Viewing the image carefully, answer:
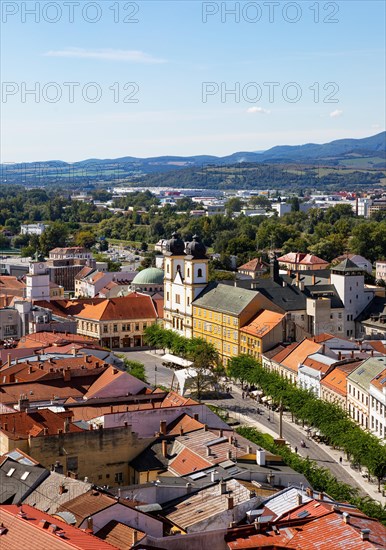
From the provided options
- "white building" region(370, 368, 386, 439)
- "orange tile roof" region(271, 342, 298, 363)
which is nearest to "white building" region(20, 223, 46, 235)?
"orange tile roof" region(271, 342, 298, 363)

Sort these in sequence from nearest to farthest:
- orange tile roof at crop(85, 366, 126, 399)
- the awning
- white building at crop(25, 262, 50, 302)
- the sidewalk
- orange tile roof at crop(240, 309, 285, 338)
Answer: the sidewalk
orange tile roof at crop(85, 366, 126, 399)
the awning
orange tile roof at crop(240, 309, 285, 338)
white building at crop(25, 262, 50, 302)

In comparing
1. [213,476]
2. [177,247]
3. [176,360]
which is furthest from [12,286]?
[213,476]

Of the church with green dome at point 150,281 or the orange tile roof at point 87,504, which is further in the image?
the church with green dome at point 150,281

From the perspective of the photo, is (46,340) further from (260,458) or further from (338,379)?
(260,458)

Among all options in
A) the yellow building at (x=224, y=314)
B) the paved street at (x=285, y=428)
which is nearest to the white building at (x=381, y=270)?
the yellow building at (x=224, y=314)

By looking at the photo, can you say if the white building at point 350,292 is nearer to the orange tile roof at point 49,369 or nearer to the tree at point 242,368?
the tree at point 242,368

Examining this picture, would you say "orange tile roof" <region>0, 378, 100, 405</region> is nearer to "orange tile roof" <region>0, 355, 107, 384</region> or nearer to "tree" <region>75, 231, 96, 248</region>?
"orange tile roof" <region>0, 355, 107, 384</region>

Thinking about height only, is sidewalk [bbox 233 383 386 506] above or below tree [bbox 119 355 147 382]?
below
